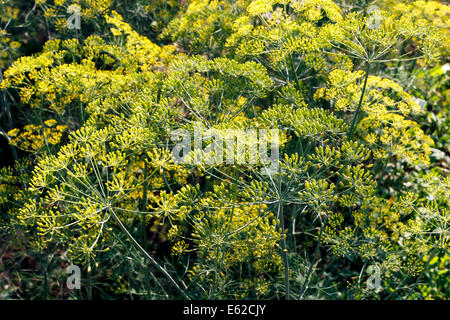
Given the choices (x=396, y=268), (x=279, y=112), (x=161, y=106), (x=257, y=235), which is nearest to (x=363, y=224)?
(x=396, y=268)

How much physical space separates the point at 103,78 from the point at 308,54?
1.52 meters

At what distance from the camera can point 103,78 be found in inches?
118

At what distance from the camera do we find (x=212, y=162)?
7.70 ft

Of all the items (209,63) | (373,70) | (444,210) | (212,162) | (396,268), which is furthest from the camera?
(373,70)

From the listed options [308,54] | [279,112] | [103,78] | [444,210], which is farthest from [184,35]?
[444,210]

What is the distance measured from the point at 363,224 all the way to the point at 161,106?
180cm

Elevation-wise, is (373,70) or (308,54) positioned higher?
(308,54)

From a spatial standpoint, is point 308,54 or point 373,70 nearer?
point 308,54

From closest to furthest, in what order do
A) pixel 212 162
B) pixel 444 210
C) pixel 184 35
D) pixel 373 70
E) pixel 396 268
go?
1. pixel 212 162
2. pixel 444 210
3. pixel 396 268
4. pixel 184 35
5. pixel 373 70

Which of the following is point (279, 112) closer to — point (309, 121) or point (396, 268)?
point (309, 121)

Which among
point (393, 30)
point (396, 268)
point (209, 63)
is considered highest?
point (393, 30)

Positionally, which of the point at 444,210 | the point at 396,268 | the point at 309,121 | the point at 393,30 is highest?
the point at 393,30

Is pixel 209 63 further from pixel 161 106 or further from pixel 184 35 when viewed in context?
pixel 184 35
